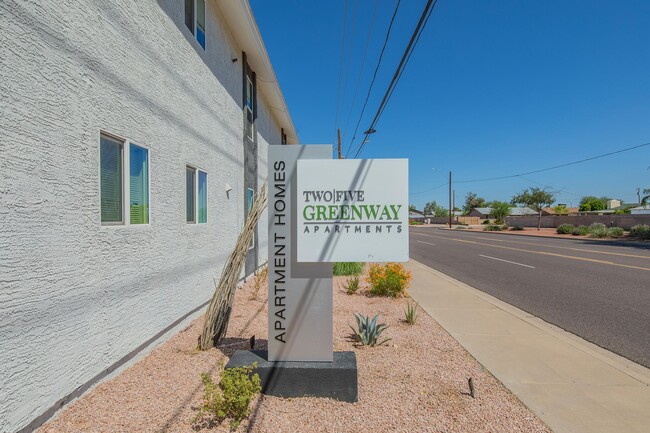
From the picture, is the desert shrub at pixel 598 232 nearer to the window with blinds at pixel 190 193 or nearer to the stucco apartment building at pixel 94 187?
the stucco apartment building at pixel 94 187

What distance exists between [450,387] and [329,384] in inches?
49.9

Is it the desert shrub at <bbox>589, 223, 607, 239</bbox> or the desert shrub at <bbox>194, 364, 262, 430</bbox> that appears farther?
the desert shrub at <bbox>589, 223, 607, 239</bbox>

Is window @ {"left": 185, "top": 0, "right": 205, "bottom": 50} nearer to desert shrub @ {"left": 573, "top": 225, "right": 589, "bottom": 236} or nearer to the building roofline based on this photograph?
the building roofline

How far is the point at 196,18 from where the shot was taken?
6211 millimetres

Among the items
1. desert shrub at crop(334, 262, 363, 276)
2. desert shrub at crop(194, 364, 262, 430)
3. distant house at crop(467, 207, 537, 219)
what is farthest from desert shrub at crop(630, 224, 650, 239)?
distant house at crop(467, 207, 537, 219)

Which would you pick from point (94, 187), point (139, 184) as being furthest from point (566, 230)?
point (94, 187)

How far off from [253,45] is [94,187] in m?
6.63

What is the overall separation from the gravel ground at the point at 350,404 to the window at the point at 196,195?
2203 mm

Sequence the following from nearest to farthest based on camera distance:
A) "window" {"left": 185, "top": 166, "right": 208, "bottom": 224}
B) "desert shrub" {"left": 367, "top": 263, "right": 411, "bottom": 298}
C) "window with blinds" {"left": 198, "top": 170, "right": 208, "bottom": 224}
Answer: "window" {"left": 185, "top": 166, "right": 208, "bottom": 224} < "window with blinds" {"left": 198, "top": 170, "right": 208, "bottom": 224} < "desert shrub" {"left": 367, "top": 263, "right": 411, "bottom": 298}

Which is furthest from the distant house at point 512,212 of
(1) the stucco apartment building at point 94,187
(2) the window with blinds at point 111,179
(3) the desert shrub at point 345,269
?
(2) the window with blinds at point 111,179

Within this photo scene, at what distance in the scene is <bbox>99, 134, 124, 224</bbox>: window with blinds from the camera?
367cm

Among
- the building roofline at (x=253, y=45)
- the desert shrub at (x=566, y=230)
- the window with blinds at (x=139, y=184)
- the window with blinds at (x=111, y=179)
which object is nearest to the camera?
the window with blinds at (x=111, y=179)

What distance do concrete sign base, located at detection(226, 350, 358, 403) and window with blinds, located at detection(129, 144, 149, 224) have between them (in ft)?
7.23

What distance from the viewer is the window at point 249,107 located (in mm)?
9718
